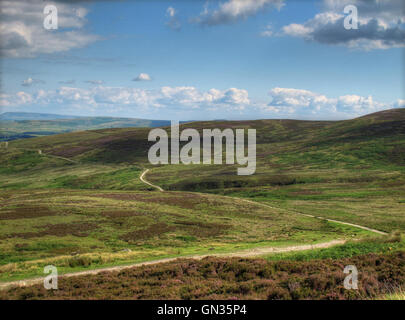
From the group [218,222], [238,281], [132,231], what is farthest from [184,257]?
[218,222]

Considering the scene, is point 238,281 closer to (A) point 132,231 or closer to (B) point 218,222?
(A) point 132,231

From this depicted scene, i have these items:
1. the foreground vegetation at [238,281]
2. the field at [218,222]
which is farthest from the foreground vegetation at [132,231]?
the foreground vegetation at [238,281]

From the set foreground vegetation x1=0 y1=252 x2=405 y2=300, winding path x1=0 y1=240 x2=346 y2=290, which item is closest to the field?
foreground vegetation x1=0 y1=252 x2=405 y2=300

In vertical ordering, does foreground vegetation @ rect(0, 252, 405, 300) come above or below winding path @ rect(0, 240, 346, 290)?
above

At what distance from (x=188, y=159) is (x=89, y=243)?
131222 millimetres

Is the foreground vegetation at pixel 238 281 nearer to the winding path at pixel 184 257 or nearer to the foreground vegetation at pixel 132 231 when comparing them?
the winding path at pixel 184 257

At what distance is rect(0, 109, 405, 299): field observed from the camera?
22.5 meters

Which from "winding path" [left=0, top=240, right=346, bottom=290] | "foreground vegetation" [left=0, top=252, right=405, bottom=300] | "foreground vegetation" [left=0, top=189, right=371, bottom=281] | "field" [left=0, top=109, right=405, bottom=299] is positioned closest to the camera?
"foreground vegetation" [left=0, top=252, right=405, bottom=300]

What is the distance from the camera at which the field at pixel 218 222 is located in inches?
885

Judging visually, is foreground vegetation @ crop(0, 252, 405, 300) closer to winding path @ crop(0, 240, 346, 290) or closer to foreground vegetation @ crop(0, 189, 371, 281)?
winding path @ crop(0, 240, 346, 290)

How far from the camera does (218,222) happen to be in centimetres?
6344
